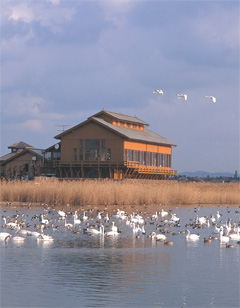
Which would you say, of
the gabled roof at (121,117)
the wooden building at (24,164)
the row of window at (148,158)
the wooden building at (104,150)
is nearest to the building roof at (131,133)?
the wooden building at (104,150)

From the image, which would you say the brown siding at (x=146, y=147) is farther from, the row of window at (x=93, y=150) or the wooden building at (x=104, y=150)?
the row of window at (x=93, y=150)

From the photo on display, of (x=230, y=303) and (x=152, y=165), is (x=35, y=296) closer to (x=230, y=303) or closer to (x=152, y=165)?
(x=230, y=303)

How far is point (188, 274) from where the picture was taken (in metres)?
20.9

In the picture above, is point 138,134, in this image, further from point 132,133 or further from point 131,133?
point 131,133

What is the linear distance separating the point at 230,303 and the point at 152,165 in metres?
66.5

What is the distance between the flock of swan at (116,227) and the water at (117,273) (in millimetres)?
674

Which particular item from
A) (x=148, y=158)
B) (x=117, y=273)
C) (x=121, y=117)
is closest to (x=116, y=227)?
(x=117, y=273)

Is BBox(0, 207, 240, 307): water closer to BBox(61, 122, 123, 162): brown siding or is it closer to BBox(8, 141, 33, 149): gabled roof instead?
BBox(61, 122, 123, 162): brown siding

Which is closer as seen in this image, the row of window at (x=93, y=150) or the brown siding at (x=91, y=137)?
the brown siding at (x=91, y=137)

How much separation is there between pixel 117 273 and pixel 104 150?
2164 inches

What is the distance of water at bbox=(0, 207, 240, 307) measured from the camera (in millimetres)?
17000

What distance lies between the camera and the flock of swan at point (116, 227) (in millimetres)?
30281

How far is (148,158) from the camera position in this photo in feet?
270

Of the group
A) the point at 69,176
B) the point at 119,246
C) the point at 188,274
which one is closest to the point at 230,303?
the point at 188,274
